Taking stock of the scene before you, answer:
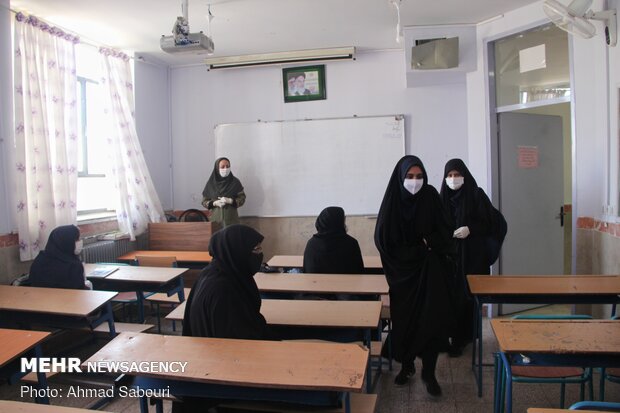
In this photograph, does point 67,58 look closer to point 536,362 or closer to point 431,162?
point 431,162

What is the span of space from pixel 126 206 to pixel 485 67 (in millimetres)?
4066

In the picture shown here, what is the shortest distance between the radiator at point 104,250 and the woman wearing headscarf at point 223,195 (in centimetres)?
101

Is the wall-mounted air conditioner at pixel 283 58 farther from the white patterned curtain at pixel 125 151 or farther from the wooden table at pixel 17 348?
the wooden table at pixel 17 348

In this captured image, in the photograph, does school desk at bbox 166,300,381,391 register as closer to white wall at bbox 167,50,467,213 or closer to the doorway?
the doorway

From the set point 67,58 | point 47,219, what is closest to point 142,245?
point 47,219

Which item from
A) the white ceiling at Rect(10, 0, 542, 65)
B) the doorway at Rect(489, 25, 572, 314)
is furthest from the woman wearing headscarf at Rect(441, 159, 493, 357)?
the white ceiling at Rect(10, 0, 542, 65)

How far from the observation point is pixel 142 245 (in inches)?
205

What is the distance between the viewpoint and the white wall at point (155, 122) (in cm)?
550

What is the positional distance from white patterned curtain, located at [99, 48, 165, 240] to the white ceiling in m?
0.32

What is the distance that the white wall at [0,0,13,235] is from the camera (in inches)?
144

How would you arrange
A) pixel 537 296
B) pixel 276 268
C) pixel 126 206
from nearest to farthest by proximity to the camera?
1. pixel 537 296
2. pixel 276 268
3. pixel 126 206

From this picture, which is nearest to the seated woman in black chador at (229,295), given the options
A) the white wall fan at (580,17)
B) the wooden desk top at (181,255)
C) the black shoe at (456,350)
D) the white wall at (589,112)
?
the black shoe at (456,350)

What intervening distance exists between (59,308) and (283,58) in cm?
391

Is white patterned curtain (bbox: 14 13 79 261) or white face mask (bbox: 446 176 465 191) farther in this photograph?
white patterned curtain (bbox: 14 13 79 261)
